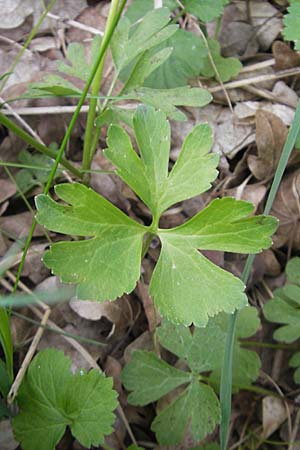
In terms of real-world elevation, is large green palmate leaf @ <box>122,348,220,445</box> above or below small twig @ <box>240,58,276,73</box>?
below

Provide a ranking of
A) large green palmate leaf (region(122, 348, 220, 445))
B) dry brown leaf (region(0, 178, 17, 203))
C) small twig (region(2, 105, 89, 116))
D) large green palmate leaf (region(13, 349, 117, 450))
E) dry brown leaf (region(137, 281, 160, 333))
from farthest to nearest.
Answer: small twig (region(2, 105, 89, 116)) → dry brown leaf (region(0, 178, 17, 203)) → dry brown leaf (region(137, 281, 160, 333)) → large green palmate leaf (region(122, 348, 220, 445)) → large green palmate leaf (region(13, 349, 117, 450))

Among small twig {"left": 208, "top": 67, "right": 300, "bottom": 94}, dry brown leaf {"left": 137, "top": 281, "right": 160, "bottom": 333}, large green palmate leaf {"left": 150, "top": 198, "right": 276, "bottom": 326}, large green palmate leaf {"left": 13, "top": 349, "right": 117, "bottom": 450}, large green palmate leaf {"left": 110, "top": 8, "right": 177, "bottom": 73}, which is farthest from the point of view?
small twig {"left": 208, "top": 67, "right": 300, "bottom": 94}

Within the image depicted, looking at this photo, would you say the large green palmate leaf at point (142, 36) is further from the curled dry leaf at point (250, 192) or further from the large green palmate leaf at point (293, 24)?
the curled dry leaf at point (250, 192)

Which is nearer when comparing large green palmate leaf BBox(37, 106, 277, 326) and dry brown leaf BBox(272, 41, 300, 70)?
large green palmate leaf BBox(37, 106, 277, 326)

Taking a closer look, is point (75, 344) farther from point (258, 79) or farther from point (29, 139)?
point (258, 79)

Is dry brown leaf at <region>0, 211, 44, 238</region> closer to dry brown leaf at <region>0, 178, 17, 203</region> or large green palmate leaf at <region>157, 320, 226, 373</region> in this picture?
dry brown leaf at <region>0, 178, 17, 203</region>

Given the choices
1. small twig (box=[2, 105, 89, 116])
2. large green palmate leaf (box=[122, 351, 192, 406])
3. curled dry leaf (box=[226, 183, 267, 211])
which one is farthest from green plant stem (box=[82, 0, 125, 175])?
large green palmate leaf (box=[122, 351, 192, 406])

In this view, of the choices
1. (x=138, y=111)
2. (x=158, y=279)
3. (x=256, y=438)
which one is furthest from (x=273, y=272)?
(x=138, y=111)

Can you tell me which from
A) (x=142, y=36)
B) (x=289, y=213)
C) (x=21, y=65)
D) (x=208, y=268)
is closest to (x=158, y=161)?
(x=208, y=268)
